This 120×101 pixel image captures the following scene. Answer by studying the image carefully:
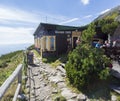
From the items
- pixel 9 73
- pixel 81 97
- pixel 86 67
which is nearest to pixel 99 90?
pixel 81 97

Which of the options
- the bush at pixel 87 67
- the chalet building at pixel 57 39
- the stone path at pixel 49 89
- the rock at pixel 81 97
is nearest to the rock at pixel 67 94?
the stone path at pixel 49 89

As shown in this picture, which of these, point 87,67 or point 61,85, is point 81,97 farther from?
point 61,85

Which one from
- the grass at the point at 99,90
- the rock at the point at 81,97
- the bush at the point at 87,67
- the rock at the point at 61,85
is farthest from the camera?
the rock at the point at 61,85

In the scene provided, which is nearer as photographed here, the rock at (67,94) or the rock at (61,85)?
the rock at (67,94)

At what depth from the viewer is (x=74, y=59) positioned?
32.2ft

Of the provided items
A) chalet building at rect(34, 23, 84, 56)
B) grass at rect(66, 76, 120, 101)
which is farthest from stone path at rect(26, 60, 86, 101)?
chalet building at rect(34, 23, 84, 56)

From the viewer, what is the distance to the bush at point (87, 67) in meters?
9.05

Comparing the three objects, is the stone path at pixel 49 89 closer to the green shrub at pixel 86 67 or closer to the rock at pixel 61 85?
the rock at pixel 61 85

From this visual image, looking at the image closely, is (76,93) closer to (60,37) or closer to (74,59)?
(74,59)

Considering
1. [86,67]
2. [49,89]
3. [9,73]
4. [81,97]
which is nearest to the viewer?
[81,97]

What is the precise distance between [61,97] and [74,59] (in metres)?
1.97

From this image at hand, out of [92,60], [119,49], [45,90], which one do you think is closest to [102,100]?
[92,60]

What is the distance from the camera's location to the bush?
905 centimetres

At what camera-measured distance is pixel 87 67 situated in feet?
29.9
